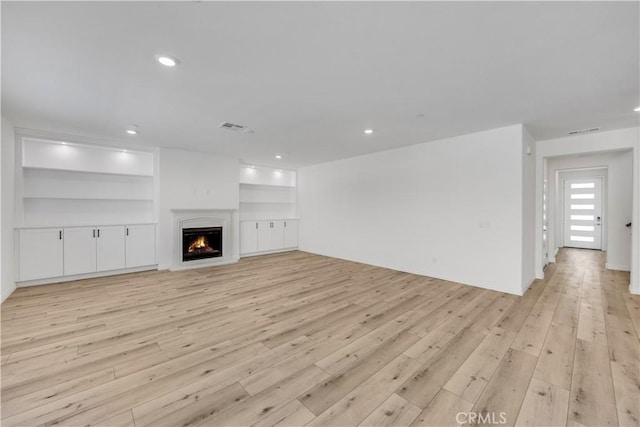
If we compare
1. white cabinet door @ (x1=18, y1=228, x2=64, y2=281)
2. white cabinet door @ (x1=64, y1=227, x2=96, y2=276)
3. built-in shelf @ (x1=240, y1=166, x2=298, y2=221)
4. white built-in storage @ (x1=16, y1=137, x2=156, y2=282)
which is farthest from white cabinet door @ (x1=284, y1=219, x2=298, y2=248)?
white cabinet door @ (x1=18, y1=228, x2=64, y2=281)

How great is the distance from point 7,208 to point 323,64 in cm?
511

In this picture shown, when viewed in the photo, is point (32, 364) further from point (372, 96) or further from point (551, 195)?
point (551, 195)

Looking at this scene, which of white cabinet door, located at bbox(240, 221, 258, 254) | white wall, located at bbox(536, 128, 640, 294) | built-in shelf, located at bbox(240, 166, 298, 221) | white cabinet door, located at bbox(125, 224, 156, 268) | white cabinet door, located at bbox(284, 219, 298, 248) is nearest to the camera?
white wall, located at bbox(536, 128, 640, 294)

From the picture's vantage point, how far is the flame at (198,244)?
19.3ft

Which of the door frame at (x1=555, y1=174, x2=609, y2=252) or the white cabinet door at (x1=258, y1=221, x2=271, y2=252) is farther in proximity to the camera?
the door frame at (x1=555, y1=174, x2=609, y2=252)

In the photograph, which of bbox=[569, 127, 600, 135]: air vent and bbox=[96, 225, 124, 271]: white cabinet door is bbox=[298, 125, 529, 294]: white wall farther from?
bbox=[96, 225, 124, 271]: white cabinet door

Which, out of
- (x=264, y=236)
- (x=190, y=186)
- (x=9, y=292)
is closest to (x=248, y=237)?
(x=264, y=236)

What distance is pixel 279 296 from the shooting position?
390 cm

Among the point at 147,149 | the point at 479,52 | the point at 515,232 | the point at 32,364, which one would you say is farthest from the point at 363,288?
the point at 147,149

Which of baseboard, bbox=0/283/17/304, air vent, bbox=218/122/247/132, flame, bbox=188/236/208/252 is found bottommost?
baseboard, bbox=0/283/17/304

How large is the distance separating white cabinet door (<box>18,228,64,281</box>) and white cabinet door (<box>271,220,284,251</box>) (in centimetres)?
442

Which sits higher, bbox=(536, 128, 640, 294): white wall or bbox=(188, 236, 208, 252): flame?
bbox=(536, 128, 640, 294): white wall

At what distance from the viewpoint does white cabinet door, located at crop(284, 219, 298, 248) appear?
794 centimetres

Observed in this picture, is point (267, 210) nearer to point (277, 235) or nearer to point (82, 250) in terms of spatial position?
point (277, 235)
